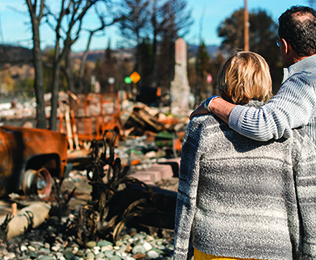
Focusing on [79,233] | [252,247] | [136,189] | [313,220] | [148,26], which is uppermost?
[148,26]

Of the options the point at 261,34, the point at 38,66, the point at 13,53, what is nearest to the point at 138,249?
the point at 38,66

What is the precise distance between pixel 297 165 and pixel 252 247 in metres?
0.41

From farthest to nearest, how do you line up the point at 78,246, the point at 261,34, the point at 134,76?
the point at 261,34, the point at 134,76, the point at 78,246

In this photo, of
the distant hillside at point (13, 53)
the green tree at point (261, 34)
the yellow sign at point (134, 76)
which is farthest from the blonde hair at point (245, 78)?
the green tree at point (261, 34)

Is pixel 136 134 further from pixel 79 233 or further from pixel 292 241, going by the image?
pixel 292 241

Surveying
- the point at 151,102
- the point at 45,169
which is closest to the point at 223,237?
the point at 45,169

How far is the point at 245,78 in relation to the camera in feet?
4.79

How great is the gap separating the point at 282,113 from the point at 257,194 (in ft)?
1.20

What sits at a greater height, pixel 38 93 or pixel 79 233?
pixel 38 93

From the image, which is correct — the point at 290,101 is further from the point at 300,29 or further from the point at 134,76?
the point at 134,76

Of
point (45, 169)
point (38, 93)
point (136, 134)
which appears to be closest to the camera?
point (45, 169)

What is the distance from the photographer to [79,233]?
3.37 m

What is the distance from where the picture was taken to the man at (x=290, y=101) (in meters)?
1.38

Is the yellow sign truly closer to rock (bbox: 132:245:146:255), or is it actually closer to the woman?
rock (bbox: 132:245:146:255)
